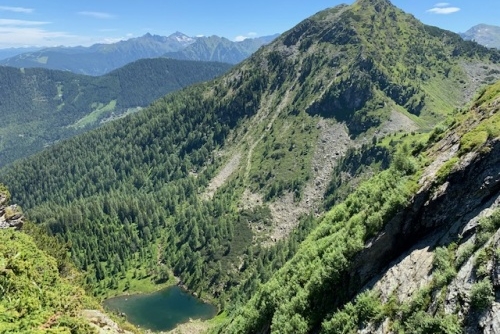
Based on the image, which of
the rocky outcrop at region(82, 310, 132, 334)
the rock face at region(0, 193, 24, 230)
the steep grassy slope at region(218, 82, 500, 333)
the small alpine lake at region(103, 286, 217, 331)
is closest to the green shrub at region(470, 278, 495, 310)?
the steep grassy slope at region(218, 82, 500, 333)

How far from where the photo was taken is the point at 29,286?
188 feet

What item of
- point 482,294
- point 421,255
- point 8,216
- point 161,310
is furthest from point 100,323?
point 161,310

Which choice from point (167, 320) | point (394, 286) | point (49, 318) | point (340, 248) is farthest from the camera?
point (167, 320)

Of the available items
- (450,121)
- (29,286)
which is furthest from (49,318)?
(450,121)

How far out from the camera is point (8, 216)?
103 m

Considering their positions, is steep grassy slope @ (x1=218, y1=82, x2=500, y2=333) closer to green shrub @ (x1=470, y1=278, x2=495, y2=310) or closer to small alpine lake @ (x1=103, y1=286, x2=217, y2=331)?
green shrub @ (x1=470, y1=278, x2=495, y2=310)

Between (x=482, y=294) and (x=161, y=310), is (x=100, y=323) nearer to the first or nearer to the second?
(x=482, y=294)

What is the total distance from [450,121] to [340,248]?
82.0ft

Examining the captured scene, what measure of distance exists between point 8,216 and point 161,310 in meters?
106

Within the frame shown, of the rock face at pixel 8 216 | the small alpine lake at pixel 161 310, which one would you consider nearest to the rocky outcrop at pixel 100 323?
the rock face at pixel 8 216

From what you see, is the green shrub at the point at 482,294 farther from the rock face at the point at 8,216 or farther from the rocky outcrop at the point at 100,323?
the rock face at the point at 8,216

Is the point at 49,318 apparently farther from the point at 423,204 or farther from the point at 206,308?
the point at 206,308

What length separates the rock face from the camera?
10109 cm

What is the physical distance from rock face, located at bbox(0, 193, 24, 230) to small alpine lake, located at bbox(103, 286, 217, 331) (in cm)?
8649
